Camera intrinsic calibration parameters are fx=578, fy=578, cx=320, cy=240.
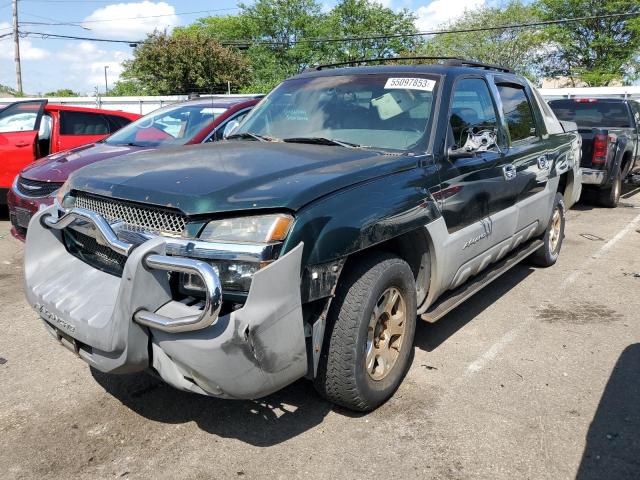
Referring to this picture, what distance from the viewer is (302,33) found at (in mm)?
44594

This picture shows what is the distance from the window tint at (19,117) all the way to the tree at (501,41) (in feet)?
115

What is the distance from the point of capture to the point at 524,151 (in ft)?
15.9

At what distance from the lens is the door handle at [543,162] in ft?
17.1

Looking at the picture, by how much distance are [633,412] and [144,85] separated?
3833 cm

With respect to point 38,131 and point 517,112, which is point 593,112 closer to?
point 517,112

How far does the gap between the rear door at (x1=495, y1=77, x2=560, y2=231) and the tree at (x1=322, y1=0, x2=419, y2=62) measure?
3899 centimetres

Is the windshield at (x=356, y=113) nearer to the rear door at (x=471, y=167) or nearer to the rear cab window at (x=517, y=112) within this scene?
the rear door at (x=471, y=167)

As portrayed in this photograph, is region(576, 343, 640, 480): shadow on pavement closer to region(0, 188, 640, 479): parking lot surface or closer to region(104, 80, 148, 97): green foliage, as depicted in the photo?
region(0, 188, 640, 479): parking lot surface

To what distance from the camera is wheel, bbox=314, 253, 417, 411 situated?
9.48 feet

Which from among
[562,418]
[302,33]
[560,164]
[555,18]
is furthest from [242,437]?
[302,33]

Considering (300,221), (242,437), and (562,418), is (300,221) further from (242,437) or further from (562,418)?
(562,418)

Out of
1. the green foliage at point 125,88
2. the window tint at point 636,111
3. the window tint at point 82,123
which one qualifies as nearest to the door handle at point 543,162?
the window tint at point 82,123

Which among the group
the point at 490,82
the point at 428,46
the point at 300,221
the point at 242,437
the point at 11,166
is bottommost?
the point at 242,437

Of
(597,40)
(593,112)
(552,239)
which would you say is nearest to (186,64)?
(597,40)
